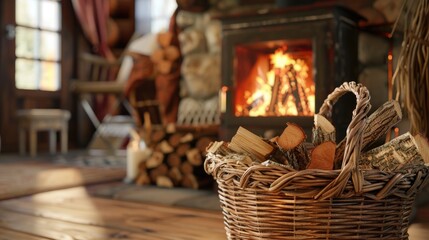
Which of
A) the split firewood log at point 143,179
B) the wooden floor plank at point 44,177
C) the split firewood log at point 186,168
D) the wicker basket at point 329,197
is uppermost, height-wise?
the wicker basket at point 329,197

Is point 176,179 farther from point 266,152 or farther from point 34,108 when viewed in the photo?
point 34,108

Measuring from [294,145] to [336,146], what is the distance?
4.8 inches

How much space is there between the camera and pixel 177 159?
262cm

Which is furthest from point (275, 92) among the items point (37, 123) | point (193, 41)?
point (37, 123)

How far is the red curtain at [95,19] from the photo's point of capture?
17.9 ft

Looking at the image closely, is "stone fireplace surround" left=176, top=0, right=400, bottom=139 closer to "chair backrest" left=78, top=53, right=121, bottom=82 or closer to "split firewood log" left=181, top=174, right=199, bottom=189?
"split firewood log" left=181, top=174, right=199, bottom=189

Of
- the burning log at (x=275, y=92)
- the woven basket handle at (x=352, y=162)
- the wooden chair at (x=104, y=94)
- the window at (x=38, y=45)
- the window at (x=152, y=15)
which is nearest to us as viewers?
the woven basket handle at (x=352, y=162)

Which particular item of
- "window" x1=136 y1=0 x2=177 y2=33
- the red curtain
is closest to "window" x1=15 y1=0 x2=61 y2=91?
the red curtain

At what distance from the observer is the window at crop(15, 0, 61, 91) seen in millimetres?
5004

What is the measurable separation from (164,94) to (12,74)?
2.33 meters

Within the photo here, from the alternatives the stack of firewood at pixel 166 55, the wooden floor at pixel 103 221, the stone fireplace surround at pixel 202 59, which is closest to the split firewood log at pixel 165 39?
the stack of firewood at pixel 166 55

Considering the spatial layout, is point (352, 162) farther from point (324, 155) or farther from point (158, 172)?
point (158, 172)

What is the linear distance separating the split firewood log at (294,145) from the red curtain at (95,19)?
448 centimetres

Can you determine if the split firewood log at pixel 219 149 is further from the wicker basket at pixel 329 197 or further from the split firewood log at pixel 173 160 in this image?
the split firewood log at pixel 173 160
